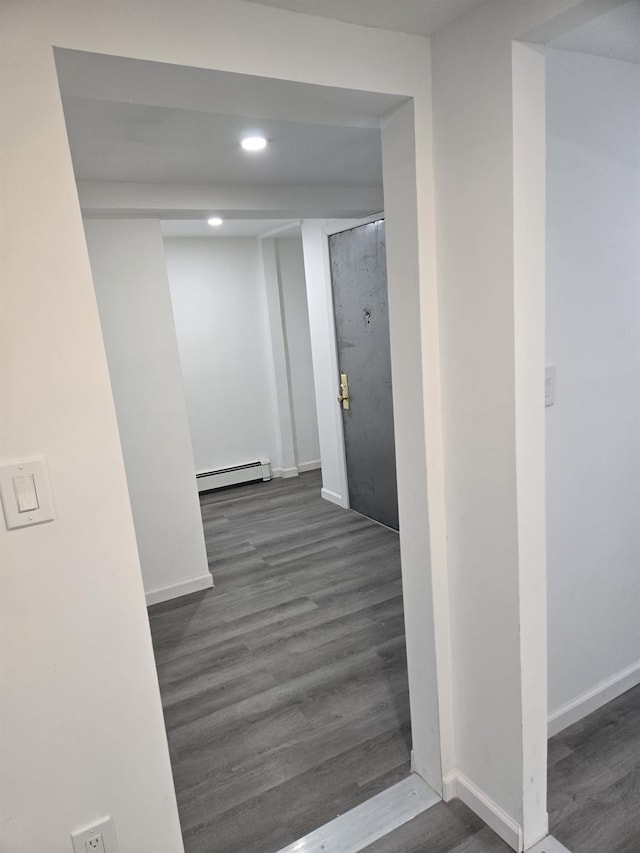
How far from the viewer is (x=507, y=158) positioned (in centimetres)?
130

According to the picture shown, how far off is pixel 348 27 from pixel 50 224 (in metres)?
0.86

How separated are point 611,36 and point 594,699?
2.24 meters

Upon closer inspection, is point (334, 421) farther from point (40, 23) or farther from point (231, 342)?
point (40, 23)

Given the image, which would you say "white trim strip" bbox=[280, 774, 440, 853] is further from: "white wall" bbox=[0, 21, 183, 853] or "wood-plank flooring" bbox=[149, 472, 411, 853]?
"white wall" bbox=[0, 21, 183, 853]

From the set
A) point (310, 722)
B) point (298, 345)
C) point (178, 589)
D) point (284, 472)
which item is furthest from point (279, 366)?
point (310, 722)

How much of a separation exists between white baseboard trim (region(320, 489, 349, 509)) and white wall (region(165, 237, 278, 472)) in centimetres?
105

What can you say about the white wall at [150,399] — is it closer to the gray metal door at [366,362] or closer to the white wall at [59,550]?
the gray metal door at [366,362]

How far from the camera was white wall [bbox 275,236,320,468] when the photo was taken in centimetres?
546

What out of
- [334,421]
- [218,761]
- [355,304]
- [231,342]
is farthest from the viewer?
[231,342]

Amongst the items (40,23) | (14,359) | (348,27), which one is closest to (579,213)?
(348,27)

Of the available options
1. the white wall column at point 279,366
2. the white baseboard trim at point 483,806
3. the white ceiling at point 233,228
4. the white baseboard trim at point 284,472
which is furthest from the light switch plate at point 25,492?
the white baseboard trim at point 284,472

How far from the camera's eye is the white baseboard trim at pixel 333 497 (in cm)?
464

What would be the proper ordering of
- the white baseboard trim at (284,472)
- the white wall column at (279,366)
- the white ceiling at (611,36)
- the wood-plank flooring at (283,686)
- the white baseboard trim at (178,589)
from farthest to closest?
1. the white baseboard trim at (284,472)
2. the white wall column at (279,366)
3. the white baseboard trim at (178,589)
4. the wood-plank flooring at (283,686)
5. the white ceiling at (611,36)

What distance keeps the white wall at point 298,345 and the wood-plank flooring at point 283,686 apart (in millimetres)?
1814
